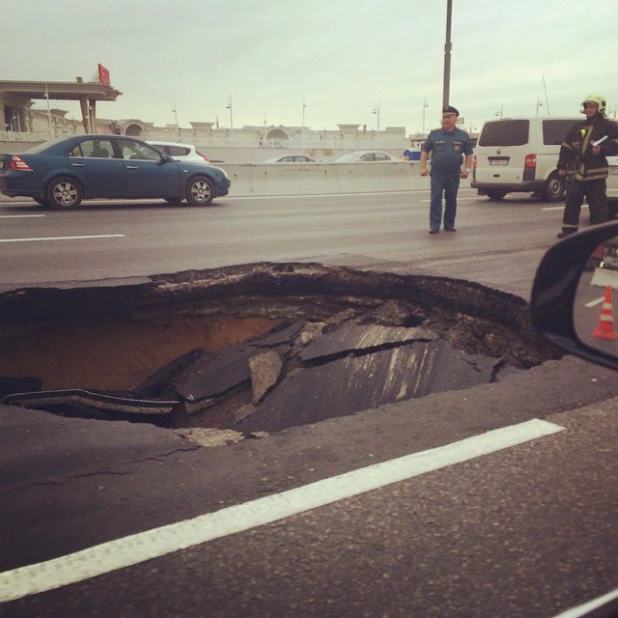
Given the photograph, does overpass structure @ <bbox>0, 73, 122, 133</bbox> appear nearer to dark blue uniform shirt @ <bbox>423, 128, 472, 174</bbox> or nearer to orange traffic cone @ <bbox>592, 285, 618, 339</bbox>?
dark blue uniform shirt @ <bbox>423, 128, 472, 174</bbox>

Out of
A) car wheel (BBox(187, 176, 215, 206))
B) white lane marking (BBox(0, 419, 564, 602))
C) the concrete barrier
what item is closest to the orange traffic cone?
white lane marking (BBox(0, 419, 564, 602))

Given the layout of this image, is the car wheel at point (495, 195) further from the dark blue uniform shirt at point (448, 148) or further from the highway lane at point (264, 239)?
the dark blue uniform shirt at point (448, 148)

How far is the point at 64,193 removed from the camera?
12078mm

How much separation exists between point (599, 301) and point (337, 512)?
4.00ft

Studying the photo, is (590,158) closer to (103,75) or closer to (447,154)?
(447,154)

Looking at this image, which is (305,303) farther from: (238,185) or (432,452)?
(238,185)

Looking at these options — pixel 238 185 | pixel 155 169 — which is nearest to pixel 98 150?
pixel 155 169

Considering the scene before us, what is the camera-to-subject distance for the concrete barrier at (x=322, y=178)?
18172 mm

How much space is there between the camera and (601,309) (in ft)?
5.02

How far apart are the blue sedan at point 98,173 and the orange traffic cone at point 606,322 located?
39.7 ft

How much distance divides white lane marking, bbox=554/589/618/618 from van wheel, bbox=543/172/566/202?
571 inches

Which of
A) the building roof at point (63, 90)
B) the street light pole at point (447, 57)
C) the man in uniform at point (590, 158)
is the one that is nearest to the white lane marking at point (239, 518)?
the man in uniform at point (590, 158)

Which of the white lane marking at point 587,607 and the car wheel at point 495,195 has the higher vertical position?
the car wheel at point 495,195

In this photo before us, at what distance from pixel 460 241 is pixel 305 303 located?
139 inches
